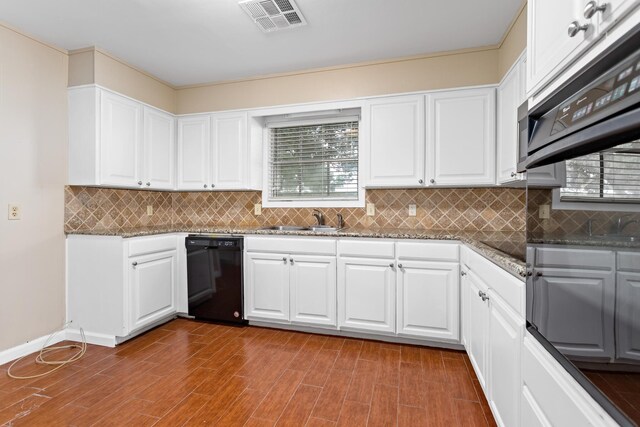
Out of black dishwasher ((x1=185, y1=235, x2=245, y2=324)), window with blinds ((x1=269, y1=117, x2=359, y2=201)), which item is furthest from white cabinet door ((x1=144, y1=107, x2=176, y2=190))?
window with blinds ((x1=269, y1=117, x2=359, y2=201))

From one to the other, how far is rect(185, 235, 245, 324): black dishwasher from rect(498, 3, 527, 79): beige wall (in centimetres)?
273

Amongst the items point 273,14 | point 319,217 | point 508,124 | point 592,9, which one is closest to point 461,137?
point 508,124

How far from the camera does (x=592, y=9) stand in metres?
0.75

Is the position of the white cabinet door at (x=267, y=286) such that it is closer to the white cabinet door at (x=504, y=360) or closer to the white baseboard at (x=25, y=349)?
the white baseboard at (x=25, y=349)

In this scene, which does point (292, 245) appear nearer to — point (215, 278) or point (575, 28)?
point (215, 278)

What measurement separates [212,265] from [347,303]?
4.50ft

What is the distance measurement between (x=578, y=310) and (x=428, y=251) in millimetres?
1823

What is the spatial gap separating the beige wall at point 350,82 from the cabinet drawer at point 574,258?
7.87 ft

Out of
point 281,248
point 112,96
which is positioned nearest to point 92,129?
point 112,96

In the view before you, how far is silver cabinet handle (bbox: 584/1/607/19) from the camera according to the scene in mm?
732

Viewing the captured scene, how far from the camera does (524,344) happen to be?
3.95 feet

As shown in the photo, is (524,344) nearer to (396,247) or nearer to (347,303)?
(396,247)

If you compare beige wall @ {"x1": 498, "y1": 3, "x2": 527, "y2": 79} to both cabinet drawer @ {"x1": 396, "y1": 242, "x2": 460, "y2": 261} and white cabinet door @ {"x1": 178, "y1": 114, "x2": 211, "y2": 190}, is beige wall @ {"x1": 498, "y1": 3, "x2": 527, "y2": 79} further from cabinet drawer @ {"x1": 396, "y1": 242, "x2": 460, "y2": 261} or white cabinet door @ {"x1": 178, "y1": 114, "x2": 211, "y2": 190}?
white cabinet door @ {"x1": 178, "y1": 114, "x2": 211, "y2": 190}

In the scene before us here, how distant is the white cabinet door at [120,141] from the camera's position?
2889 millimetres
